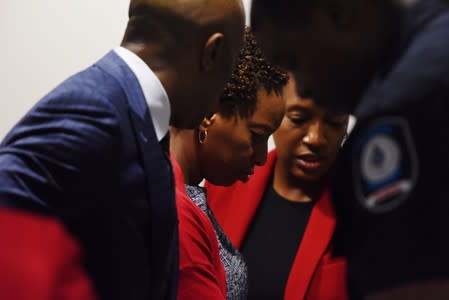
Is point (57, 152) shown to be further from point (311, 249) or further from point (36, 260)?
point (311, 249)

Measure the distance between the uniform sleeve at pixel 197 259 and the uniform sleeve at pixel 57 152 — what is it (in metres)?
0.32

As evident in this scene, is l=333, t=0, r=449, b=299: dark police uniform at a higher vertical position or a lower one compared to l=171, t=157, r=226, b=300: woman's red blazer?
higher

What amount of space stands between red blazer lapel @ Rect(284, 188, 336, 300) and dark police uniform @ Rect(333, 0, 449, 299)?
2.81ft

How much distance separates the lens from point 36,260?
731mm

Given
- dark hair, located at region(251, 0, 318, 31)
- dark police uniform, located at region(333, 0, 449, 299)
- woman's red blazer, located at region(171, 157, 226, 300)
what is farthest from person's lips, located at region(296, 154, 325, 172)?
dark police uniform, located at region(333, 0, 449, 299)

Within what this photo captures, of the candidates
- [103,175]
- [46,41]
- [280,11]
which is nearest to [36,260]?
[103,175]

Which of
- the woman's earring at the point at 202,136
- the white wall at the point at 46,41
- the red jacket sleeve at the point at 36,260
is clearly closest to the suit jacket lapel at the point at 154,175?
the red jacket sleeve at the point at 36,260

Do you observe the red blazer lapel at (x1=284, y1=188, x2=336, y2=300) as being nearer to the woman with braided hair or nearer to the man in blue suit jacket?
the woman with braided hair

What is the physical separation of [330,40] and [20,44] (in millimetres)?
1651

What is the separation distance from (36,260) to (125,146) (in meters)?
0.16

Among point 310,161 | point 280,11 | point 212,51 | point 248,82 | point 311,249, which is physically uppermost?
point 280,11

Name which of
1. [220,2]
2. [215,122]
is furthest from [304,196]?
[220,2]

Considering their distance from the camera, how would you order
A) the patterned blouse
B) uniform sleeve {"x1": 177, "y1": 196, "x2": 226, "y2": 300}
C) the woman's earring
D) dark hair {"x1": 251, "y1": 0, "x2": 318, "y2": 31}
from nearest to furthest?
1. dark hair {"x1": 251, "y1": 0, "x2": 318, "y2": 31}
2. uniform sleeve {"x1": 177, "y1": 196, "x2": 226, "y2": 300}
3. the patterned blouse
4. the woman's earring

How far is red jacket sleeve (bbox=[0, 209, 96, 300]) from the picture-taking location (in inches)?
28.4
